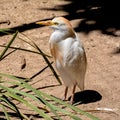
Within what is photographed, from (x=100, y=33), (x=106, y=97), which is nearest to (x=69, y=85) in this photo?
(x=106, y=97)

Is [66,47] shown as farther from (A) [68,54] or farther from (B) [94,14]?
(B) [94,14]

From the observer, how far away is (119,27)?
7.40 meters

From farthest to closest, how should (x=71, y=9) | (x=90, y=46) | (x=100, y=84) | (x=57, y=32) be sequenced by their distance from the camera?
(x=71, y=9)
(x=90, y=46)
(x=100, y=84)
(x=57, y=32)

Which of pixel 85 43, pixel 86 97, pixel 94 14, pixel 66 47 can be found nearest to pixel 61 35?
pixel 66 47

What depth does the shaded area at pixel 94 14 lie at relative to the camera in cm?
739

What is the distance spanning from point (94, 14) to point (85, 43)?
108 cm

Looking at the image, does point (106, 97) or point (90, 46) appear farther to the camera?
point (90, 46)

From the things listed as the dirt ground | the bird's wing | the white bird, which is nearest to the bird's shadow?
the dirt ground

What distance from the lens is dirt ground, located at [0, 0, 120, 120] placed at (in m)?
5.65

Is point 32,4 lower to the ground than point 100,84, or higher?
higher

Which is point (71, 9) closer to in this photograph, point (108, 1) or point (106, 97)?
point (108, 1)

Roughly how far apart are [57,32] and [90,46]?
1934 millimetres

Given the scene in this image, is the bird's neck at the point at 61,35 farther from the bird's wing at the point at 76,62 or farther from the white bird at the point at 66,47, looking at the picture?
the bird's wing at the point at 76,62

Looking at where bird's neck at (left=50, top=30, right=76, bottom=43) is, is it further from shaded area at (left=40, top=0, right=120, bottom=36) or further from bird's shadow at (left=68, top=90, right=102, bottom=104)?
shaded area at (left=40, top=0, right=120, bottom=36)
